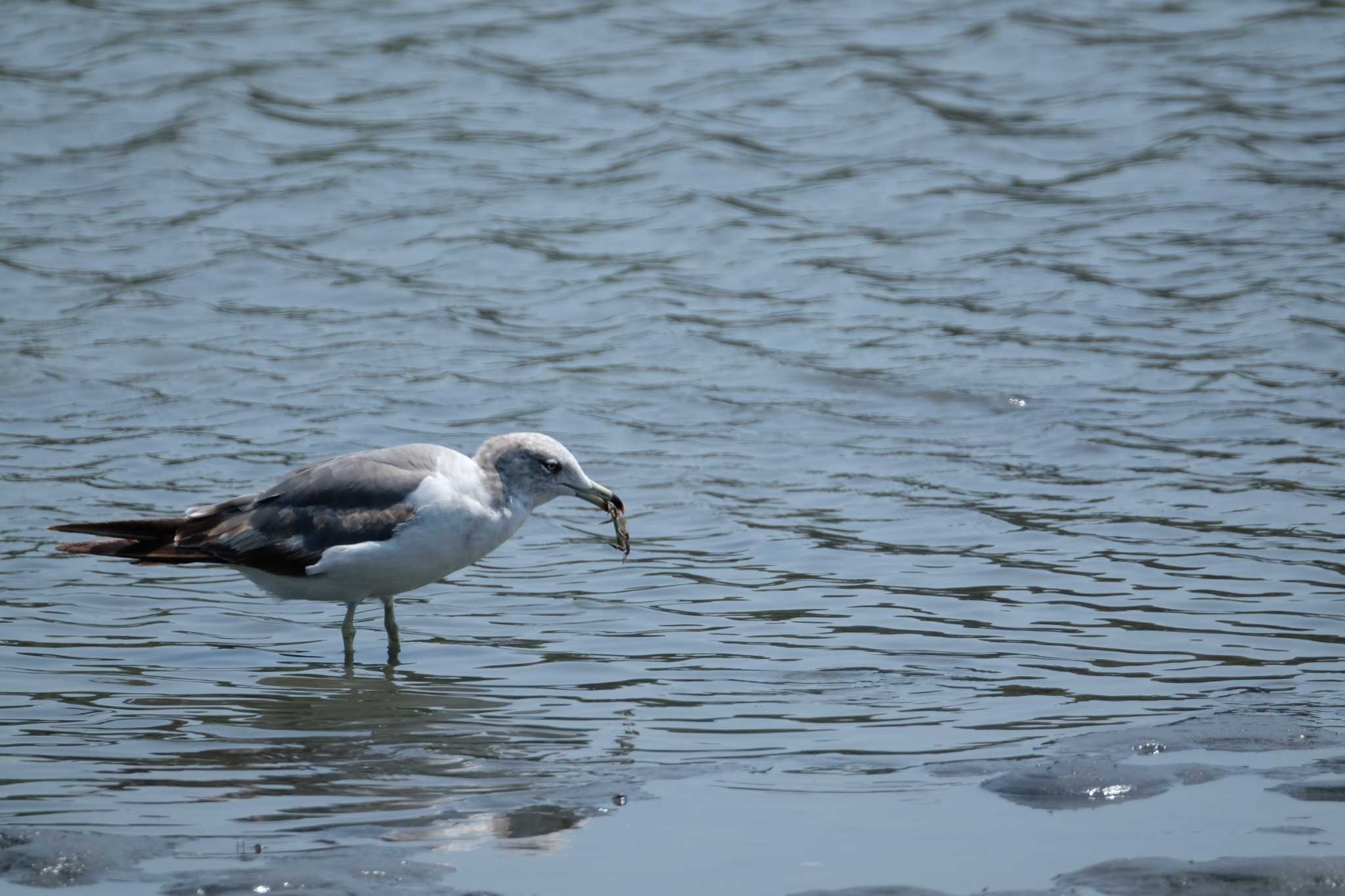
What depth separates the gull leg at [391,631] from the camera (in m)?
7.59

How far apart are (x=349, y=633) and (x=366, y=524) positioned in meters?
0.50

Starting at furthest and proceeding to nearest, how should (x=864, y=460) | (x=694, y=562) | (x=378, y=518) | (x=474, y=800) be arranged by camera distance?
(x=864, y=460) < (x=694, y=562) < (x=378, y=518) < (x=474, y=800)

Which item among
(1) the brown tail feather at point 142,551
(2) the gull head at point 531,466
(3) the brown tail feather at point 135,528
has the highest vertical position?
(2) the gull head at point 531,466

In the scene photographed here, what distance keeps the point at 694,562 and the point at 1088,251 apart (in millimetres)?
6451

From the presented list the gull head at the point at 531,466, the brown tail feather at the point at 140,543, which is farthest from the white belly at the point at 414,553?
the brown tail feather at the point at 140,543

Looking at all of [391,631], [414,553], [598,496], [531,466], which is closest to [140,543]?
[391,631]

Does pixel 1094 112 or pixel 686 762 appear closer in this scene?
pixel 686 762

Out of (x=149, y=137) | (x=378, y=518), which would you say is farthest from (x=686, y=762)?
(x=149, y=137)

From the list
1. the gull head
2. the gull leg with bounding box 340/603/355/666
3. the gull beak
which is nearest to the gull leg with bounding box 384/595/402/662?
the gull leg with bounding box 340/603/355/666

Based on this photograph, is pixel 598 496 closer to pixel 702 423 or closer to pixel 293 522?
pixel 293 522

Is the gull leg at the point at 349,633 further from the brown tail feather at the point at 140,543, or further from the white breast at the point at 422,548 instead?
the brown tail feather at the point at 140,543

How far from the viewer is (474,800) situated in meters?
5.71

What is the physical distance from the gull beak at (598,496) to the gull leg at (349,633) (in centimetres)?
107

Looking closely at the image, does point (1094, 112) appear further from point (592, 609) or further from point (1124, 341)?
point (592, 609)
